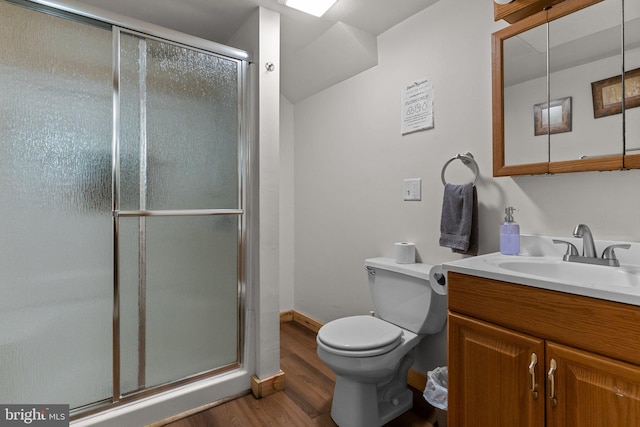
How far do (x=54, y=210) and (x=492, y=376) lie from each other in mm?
1843

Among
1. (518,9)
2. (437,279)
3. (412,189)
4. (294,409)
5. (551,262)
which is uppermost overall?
(518,9)

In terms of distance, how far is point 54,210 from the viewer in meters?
1.37

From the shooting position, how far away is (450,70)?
1673mm

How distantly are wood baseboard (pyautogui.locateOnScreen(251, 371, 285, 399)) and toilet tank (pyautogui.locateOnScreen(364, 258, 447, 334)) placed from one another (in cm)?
70

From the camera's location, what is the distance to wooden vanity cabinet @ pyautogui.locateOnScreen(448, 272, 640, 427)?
82cm

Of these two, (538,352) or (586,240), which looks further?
(586,240)

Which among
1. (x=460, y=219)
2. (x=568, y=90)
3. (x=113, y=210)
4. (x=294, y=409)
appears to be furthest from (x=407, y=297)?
(x=113, y=210)

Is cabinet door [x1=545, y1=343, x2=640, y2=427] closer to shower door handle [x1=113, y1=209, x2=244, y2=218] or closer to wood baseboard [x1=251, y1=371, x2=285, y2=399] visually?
wood baseboard [x1=251, y1=371, x2=285, y2=399]

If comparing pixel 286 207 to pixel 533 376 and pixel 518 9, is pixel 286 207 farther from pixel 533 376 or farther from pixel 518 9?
pixel 533 376

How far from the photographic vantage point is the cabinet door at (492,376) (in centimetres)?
97

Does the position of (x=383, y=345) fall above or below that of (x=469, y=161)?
below

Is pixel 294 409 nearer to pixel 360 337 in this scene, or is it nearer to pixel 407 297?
pixel 360 337

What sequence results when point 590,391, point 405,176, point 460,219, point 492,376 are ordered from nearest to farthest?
point 590,391
point 492,376
point 460,219
point 405,176

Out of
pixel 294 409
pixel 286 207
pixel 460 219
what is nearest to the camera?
pixel 460 219
